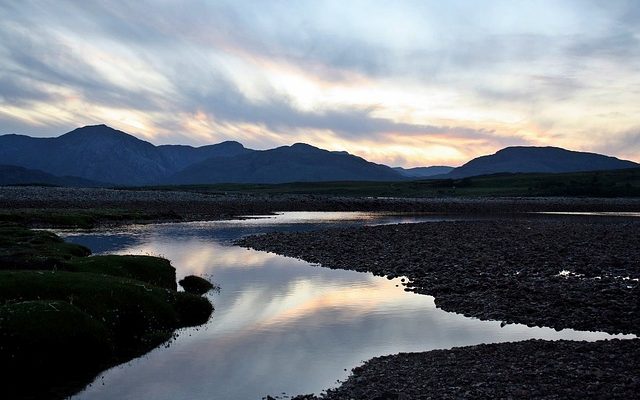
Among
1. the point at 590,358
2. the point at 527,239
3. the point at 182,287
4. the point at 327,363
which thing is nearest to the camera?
the point at 590,358

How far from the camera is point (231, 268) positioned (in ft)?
148

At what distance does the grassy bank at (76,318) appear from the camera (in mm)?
19375

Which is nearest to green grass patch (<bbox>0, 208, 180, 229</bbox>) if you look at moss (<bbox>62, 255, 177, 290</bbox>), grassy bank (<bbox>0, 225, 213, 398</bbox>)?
moss (<bbox>62, 255, 177, 290</bbox>)

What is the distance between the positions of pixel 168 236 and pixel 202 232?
7.25m

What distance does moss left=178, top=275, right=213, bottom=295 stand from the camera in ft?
117

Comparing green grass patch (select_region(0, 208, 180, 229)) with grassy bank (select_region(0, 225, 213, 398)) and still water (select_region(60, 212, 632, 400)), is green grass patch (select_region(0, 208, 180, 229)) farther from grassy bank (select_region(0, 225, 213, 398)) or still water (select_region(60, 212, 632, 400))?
grassy bank (select_region(0, 225, 213, 398))

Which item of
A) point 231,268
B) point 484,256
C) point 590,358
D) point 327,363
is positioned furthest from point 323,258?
point 590,358

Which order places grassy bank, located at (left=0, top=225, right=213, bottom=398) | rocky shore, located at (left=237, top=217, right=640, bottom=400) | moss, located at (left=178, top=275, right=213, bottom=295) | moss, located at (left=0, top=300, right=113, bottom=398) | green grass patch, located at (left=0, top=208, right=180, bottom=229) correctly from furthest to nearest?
green grass patch, located at (left=0, top=208, right=180, bottom=229), moss, located at (left=178, top=275, right=213, bottom=295), grassy bank, located at (left=0, top=225, right=213, bottom=398), moss, located at (left=0, top=300, right=113, bottom=398), rocky shore, located at (left=237, top=217, right=640, bottom=400)

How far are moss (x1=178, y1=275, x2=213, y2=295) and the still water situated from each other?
1206mm

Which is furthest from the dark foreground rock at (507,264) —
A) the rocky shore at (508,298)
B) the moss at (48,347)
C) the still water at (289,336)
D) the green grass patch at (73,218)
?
the green grass patch at (73,218)

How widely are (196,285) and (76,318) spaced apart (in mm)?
14594

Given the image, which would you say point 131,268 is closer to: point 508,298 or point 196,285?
point 196,285

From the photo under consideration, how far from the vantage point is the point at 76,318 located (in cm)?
2191

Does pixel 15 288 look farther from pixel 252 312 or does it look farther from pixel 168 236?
pixel 168 236
